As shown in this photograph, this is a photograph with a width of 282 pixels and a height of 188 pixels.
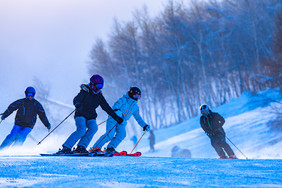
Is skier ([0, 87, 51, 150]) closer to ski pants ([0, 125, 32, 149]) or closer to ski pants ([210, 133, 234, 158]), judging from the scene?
ski pants ([0, 125, 32, 149])

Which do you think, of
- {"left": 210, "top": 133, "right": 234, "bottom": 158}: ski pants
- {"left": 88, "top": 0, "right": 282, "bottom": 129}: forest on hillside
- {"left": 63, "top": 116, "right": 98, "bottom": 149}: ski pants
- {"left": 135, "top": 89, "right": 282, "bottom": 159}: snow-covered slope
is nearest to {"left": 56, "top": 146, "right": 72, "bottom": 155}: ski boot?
{"left": 63, "top": 116, "right": 98, "bottom": 149}: ski pants

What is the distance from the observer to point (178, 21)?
2647 centimetres

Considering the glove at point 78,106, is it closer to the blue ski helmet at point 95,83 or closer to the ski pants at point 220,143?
the blue ski helmet at point 95,83

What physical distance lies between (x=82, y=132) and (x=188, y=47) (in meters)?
23.2

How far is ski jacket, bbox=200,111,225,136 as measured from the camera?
7.85 meters

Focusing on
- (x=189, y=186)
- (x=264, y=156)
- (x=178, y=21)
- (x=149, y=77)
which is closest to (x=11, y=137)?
(x=189, y=186)

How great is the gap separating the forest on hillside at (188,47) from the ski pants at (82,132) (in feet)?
68.6

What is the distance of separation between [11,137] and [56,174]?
4.26m

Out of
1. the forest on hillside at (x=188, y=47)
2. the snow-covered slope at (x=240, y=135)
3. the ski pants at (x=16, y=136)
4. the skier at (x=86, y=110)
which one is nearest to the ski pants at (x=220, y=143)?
the skier at (x=86, y=110)

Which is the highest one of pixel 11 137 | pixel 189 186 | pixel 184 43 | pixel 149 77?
pixel 184 43

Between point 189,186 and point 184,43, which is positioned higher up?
point 184,43

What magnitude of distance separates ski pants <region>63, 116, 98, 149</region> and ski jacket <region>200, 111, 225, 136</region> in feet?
12.1

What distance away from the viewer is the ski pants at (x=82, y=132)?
491cm

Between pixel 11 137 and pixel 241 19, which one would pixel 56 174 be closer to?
pixel 11 137
